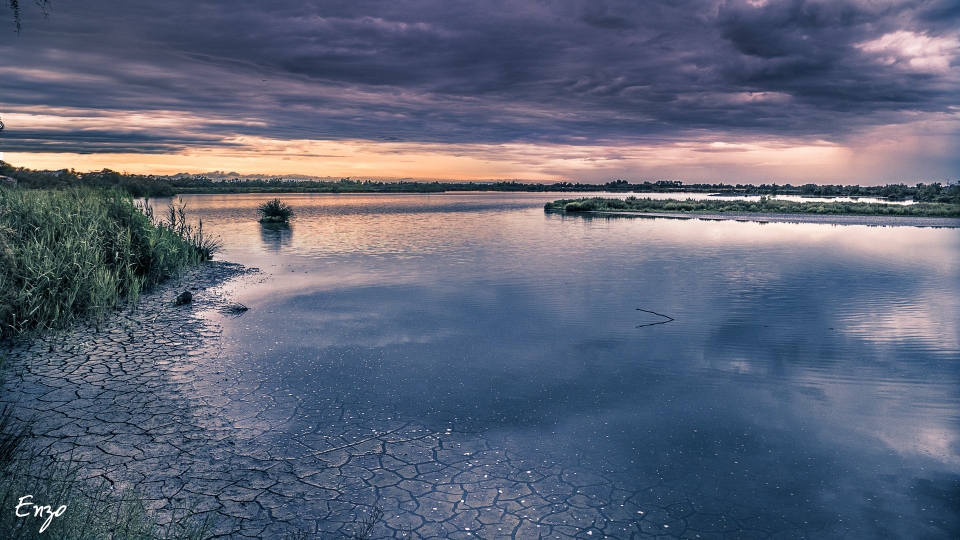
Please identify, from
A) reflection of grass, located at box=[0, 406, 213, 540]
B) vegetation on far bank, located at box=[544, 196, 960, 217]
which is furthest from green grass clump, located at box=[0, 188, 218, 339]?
vegetation on far bank, located at box=[544, 196, 960, 217]

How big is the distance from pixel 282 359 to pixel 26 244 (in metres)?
7.69

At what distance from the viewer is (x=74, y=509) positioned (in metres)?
4.36

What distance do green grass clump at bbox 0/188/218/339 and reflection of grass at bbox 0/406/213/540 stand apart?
5370 millimetres

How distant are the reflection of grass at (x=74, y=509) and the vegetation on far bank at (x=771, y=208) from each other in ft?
170

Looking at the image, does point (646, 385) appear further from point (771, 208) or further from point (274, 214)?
point (771, 208)

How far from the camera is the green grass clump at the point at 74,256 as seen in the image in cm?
1039

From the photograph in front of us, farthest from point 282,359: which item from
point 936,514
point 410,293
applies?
point 936,514

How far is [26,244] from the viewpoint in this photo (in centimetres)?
1234

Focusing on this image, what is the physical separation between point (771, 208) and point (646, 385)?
163 ft

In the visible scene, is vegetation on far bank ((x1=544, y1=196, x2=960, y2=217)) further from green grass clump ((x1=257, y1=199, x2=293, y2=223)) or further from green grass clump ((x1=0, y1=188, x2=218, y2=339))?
green grass clump ((x1=0, y1=188, x2=218, y2=339))

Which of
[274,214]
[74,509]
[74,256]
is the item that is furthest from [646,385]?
[274,214]

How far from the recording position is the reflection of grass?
3793mm

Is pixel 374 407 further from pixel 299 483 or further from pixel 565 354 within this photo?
pixel 565 354

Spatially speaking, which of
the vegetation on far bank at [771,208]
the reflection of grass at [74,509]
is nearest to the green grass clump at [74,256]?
the reflection of grass at [74,509]
